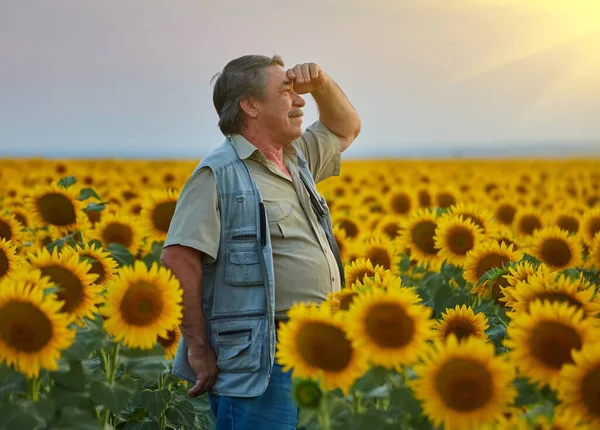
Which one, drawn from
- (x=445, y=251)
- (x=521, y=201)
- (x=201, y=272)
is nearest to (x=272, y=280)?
(x=201, y=272)

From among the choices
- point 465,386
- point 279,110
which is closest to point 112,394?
point 465,386

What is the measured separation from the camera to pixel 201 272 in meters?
4.21

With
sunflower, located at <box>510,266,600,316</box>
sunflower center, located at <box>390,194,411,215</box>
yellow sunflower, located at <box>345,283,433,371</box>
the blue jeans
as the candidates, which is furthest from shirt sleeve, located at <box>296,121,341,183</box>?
sunflower center, located at <box>390,194,411,215</box>

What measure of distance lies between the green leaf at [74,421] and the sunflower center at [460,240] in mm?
3417

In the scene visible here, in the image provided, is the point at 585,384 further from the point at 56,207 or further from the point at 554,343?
the point at 56,207

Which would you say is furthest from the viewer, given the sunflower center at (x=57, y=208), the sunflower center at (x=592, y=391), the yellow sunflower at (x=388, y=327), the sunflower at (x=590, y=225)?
the sunflower at (x=590, y=225)

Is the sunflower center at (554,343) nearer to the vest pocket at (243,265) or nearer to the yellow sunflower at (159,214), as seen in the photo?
the vest pocket at (243,265)

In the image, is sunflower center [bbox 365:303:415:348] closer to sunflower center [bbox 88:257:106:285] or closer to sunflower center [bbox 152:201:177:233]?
sunflower center [bbox 88:257:106:285]

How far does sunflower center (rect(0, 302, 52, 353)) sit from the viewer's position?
10.1 feet

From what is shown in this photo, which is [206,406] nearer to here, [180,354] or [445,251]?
[180,354]

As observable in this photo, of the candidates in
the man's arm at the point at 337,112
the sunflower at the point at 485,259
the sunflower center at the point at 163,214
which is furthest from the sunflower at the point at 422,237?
the sunflower center at the point at 163,214

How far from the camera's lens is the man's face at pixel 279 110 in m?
4.55

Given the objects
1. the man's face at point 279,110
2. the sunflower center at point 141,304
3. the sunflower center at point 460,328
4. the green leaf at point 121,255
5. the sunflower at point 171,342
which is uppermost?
the man's face at point 279,110

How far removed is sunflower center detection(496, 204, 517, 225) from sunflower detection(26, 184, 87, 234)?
4891mm
